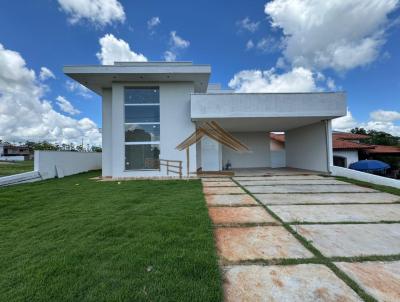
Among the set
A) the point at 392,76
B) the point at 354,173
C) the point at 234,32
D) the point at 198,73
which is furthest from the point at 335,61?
the point at 198,73

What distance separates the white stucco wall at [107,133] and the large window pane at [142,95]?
1.50 metres

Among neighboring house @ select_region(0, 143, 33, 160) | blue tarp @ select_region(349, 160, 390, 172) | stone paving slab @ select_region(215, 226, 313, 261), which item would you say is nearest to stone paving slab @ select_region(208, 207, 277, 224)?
stone paving slab @ select_region(215, 226, 313, 261)

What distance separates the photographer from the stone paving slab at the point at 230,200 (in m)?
5.47

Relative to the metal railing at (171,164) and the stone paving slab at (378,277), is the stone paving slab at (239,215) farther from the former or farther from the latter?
the metal railing at (171,164)

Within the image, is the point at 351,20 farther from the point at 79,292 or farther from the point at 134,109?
the point at 79,292

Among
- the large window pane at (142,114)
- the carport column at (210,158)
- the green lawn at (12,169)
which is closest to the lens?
the large window pane at (142,114)

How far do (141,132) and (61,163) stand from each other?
528 cm

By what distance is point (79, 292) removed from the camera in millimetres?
1978

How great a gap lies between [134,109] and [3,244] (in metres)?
8.98

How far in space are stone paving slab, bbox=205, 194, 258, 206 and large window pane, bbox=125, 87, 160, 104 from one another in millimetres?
7114

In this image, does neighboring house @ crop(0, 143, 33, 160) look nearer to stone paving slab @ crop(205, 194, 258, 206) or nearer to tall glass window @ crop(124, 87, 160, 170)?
tall glass window @ crop(124, 87, 160, 170)

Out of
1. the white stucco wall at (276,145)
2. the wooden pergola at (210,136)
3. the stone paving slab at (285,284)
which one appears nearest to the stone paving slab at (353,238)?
the stone paving slab at (285,284)

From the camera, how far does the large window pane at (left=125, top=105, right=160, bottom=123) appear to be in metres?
11.3

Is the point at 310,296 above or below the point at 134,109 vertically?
below
